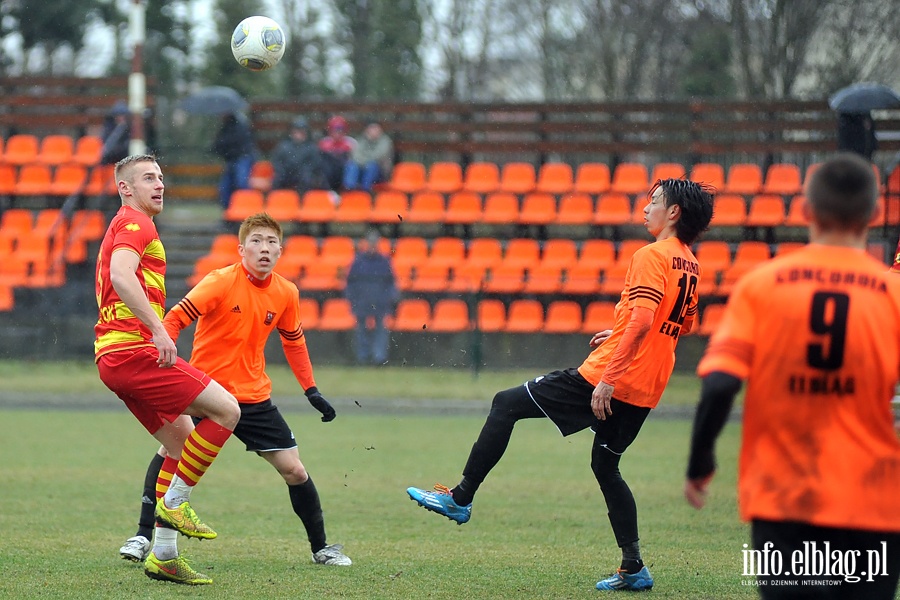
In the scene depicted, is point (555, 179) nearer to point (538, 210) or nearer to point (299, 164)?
point (538, 210)

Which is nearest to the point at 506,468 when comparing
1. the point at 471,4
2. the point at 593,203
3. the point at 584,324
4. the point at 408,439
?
the point at 408,439

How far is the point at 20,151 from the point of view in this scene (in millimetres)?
20469

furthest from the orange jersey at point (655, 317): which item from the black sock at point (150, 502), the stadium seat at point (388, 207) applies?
the stadium seat at point (388, 207)

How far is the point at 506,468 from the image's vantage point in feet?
33.1

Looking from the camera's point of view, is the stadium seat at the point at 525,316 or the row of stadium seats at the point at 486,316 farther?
the stadium seat at the point at 525,316

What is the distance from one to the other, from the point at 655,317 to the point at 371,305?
10225mm

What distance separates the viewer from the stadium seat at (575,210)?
59.4 feet

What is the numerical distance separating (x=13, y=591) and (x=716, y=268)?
1271 cm

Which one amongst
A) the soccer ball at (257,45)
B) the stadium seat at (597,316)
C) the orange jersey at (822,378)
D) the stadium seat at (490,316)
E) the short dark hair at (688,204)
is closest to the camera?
the orange jersey at (822,378)

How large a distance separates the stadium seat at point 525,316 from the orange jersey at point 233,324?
1018 cm

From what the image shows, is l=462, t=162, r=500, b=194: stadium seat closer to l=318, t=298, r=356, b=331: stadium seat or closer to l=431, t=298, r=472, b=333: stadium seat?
l=431, t=298, r=472, b=333: stadium seat

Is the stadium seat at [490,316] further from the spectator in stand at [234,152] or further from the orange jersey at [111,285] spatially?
the orange jersey at [111,285]

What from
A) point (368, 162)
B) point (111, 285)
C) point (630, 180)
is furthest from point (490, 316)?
→ point (111, 285)

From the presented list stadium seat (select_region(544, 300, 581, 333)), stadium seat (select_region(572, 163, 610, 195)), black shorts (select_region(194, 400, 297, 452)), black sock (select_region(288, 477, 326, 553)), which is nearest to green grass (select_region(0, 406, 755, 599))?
black sock (select_region(288, 477, 326, 553))
